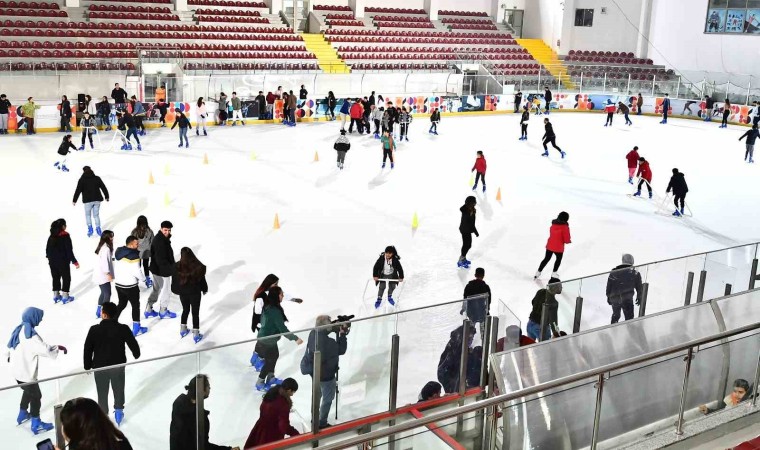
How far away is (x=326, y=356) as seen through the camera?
23.3 ft

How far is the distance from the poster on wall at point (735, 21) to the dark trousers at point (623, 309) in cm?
3530

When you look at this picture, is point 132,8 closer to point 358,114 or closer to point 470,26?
point 358,114

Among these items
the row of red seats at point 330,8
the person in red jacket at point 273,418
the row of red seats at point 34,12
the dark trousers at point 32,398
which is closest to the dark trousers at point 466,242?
the person in red jacket at point 273,418

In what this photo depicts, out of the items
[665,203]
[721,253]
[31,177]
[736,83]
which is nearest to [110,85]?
[31,177]

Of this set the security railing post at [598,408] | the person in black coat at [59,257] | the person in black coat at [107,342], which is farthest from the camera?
the person in black coat at [59,257]

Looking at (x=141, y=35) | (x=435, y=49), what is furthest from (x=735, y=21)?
(x=141, y=35)

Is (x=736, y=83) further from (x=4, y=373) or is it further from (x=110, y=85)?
(x=4, y=373)

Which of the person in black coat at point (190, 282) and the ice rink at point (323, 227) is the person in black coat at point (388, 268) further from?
the person in black coat at point (190, 282)

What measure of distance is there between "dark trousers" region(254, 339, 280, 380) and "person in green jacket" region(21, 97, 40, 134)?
69.2 feet

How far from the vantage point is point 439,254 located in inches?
552

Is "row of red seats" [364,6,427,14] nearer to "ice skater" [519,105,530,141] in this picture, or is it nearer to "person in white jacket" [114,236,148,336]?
"ice skater" [519,105,530,141]

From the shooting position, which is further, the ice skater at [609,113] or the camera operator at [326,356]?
the ice skater at [609,113]

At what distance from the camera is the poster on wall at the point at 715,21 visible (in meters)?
40.1

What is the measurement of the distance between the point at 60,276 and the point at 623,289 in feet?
24.8
